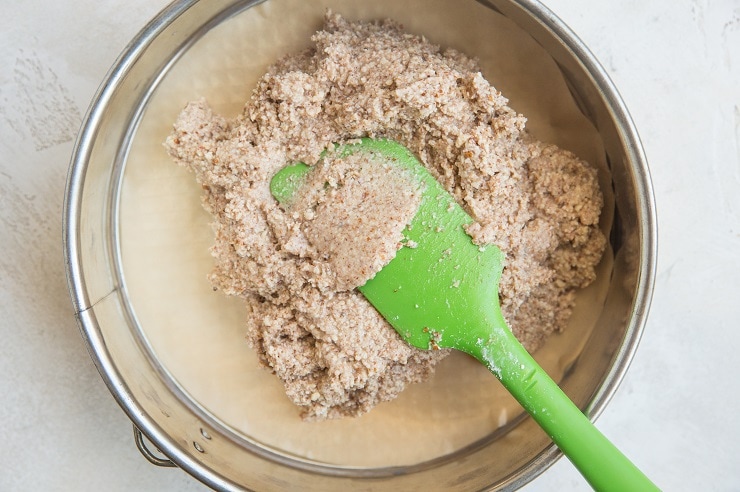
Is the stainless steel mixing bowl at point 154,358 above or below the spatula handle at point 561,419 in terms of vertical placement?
above

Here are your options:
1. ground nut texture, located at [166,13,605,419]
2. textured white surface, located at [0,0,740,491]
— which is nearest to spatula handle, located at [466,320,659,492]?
ground nut texture, located at [166,13,605,419]

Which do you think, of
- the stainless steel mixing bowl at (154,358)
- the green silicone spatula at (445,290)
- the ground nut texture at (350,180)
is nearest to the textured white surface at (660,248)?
the stainless steel mixing bowl at (154,358)

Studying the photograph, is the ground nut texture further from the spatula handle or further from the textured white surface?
the textured white surface

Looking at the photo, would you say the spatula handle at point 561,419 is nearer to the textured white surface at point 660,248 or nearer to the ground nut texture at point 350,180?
the ground nut texture at point 350,180

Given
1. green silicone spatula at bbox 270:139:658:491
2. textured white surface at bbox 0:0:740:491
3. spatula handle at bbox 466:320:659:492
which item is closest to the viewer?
spatula handle at bbox 466:320:659:492

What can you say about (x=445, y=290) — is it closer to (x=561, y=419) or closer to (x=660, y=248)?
(x=561, y=419)
